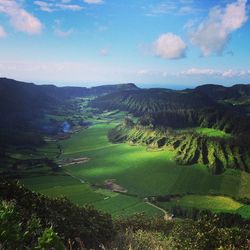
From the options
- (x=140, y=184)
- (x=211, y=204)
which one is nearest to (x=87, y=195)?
(x=140, y=184)

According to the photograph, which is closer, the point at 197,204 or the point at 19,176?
the point at 197,204

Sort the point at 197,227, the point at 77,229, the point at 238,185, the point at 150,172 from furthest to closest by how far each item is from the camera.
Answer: the point at 150,172, the point at 238,185, the point at 197,227, the point at 77,229

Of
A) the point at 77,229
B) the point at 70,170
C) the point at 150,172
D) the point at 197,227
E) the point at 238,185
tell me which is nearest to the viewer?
the point at 77,229

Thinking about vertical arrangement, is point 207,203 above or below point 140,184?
below

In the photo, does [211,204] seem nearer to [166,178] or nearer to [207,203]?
[207,203]

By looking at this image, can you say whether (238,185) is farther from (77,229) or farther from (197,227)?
(77,229)

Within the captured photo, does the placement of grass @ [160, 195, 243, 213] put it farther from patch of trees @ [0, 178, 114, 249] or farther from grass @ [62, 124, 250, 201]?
patch of trees @ [0, 178, 114, 249]

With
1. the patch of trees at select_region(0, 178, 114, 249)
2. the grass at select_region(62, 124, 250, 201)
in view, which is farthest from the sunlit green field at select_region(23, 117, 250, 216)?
the patch of trees at select_region(0, 178, 114, 249)

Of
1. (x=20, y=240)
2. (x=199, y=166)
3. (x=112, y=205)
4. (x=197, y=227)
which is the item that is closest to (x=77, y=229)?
(x=197, y=227)

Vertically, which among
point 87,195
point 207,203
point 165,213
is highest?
point 207,203
